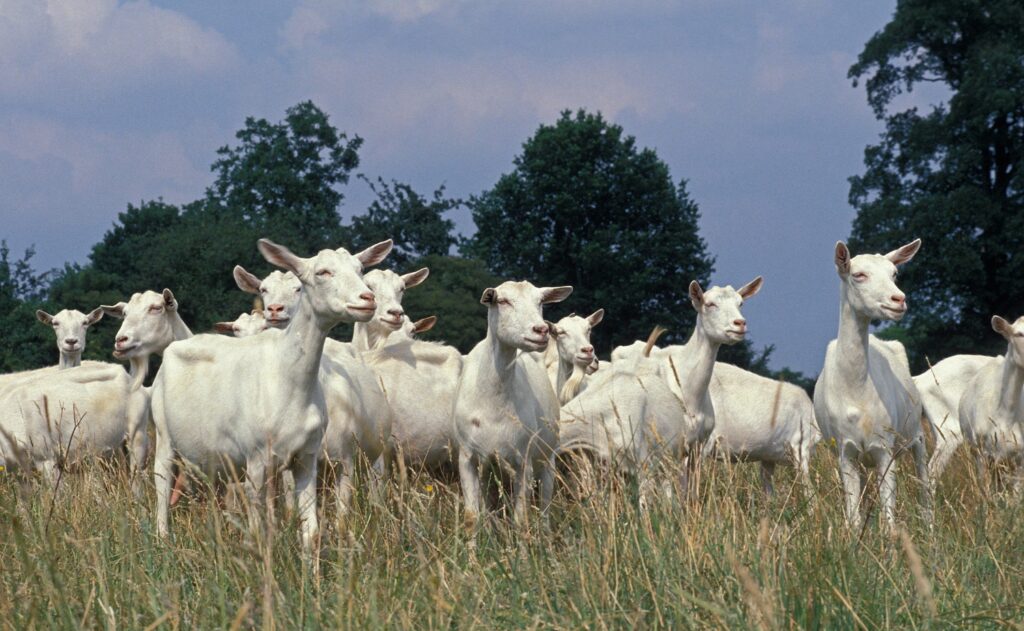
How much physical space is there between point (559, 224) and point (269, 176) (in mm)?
13204

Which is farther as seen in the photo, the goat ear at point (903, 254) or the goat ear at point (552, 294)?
the goat ear at point (903, 254)

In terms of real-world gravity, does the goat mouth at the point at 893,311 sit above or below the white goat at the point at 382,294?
below

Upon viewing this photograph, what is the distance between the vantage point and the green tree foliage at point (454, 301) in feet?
119

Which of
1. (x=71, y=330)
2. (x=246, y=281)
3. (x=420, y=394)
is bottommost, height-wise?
(x=420, y=394)

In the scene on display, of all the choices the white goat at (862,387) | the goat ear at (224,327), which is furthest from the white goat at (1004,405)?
the goat ear at (224,327)

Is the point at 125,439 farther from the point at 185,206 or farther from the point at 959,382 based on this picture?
the point at 185,206

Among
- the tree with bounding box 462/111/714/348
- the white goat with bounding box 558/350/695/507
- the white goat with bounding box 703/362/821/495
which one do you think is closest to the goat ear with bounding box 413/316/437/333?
the white goat with bounding box 558/350/695/507

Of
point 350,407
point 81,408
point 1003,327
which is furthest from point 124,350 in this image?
point 1003,327

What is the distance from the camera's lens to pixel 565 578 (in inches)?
190

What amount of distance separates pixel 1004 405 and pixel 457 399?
514 centimetres

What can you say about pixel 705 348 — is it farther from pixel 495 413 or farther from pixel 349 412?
Result: pixel 349 412

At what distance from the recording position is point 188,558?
5395 millimetres

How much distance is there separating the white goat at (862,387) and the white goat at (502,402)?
7.12 ft

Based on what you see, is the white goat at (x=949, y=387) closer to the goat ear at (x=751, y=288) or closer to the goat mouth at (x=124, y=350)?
the goat ear at (x=751, y=288)
